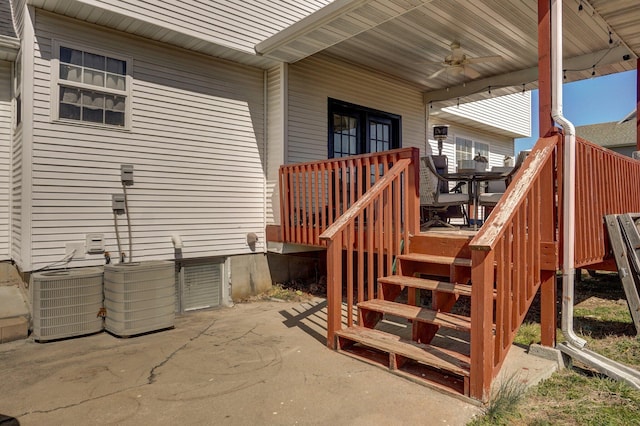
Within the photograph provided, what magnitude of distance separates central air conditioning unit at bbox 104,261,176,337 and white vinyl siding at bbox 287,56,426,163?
9.16 ft

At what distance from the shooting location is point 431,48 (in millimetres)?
6652

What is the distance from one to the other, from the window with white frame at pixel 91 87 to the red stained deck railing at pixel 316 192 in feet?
7.47

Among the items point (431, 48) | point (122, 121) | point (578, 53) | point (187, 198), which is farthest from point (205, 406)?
point (578, 53)

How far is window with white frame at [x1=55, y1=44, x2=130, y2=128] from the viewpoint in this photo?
477 centimetres

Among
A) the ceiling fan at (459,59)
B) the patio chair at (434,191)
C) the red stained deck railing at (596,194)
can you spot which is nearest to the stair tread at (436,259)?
the red stained deck railing at (596,194)

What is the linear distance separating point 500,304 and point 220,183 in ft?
14.0

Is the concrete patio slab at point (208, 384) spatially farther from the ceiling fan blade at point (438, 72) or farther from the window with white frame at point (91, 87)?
the ceiling fan blade at point (438, 72)

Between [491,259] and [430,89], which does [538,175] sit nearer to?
[491,259]

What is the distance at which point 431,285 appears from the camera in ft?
11.6

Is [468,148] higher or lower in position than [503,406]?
higher

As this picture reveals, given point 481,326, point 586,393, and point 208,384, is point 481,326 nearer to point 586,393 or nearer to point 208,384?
point 586,393

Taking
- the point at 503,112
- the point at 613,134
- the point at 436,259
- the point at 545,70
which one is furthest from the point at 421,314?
the point at 613,134

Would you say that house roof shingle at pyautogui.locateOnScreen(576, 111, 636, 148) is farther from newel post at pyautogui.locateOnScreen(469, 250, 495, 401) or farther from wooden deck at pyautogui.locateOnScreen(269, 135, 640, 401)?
newel post at pyautogui.locateOnScreen(469, 250, 495, 401)

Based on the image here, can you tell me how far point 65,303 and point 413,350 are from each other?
345 cm
